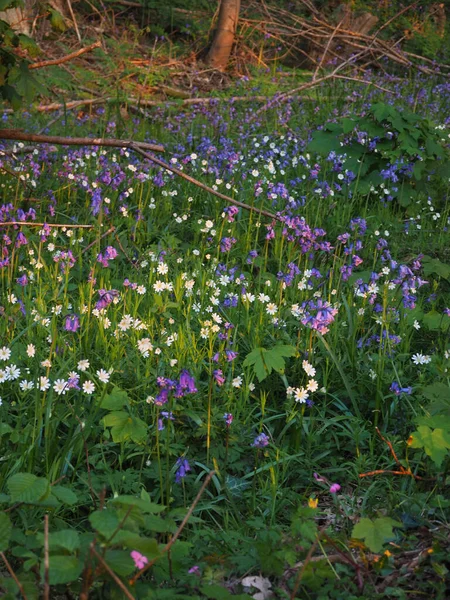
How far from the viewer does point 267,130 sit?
711 centimetres

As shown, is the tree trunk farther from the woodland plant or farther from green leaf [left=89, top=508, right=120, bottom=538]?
green leaf [left=89, top=508, right=120, bottom=538]

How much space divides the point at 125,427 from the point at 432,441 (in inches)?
44.7

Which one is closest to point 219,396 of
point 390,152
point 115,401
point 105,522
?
point 115,401

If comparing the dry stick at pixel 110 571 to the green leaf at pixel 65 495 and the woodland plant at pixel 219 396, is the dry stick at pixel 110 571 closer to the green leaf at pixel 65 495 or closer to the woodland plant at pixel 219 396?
the woodland plant at pixel 219 396

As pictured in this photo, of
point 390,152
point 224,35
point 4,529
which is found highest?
point 224,35

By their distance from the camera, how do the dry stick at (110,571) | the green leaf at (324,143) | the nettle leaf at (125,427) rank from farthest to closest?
the green leaf at (324,143) < the nettle leaf at (125,427) < the dry stick at (110,571)

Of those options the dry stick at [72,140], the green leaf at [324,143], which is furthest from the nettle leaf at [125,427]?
the green leaf at [324,143]

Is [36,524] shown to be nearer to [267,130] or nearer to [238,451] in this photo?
[238,451]

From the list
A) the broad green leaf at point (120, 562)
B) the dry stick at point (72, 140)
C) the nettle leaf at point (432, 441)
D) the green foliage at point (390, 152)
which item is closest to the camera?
the broad green leaf at point (120, 562)

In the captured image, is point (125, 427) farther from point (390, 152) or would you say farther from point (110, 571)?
point (390, 152)

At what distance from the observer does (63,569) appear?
1.67 m

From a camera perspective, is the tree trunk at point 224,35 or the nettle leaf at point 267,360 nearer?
the nettle leaf at point 267,360

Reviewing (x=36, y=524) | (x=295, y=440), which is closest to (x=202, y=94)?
(x=295, y=440)

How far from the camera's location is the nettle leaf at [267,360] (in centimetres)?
289
